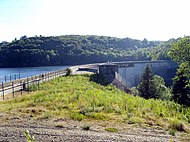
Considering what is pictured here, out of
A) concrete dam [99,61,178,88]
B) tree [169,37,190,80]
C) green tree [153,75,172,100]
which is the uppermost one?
tree [169,37,190,80]

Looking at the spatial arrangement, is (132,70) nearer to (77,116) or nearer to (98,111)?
(98,111)

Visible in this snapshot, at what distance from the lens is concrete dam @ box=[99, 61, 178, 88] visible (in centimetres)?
5847

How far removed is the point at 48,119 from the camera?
12.9 meters

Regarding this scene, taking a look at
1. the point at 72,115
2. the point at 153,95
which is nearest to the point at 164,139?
the point at 72,115

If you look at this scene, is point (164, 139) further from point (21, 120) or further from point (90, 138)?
point (21, 120)

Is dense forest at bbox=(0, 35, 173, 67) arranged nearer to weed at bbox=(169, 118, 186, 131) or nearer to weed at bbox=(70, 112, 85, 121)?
weed at bbox=(70, 112, 85, 121)

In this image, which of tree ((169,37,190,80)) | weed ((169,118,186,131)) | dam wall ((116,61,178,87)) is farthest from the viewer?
dam wall ((116,61,178,87))

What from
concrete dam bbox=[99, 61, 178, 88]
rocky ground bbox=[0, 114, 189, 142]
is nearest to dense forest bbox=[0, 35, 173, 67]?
concrete dam bbox=[99, 61, 178, 88]

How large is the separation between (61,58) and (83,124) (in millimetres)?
128689

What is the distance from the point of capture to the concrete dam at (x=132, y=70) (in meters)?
58.5

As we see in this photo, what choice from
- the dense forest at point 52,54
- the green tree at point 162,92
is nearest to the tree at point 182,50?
the green tree at point 162,92

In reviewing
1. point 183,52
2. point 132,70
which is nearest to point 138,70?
point 132,70

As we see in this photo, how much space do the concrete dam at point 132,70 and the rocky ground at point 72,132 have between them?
44.1 m

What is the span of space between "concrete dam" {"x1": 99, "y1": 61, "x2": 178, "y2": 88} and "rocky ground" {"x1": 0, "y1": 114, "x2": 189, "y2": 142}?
44.1 metres
